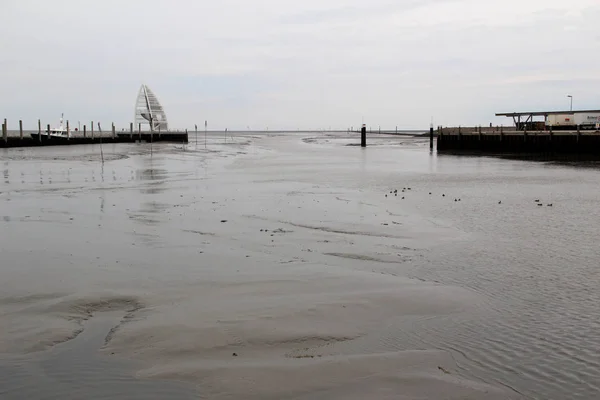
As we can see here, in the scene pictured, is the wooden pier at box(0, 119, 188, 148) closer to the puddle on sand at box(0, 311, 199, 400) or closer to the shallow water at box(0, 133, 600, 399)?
the shallow water at box(0, 133, 600, 399)

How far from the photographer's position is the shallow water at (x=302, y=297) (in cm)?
564

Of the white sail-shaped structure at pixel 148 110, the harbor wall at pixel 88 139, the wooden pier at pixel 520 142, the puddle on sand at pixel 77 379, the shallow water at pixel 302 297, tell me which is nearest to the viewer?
the puddle on sand at pixel 77 379

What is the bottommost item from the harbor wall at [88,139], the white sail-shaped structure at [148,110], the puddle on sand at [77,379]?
the puddle on sand at [77,379]

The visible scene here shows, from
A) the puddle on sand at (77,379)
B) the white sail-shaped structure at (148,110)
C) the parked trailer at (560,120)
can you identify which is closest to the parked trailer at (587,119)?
the parked trailer at (560,120)

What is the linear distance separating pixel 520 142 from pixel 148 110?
235ft

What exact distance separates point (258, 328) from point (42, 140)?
71.7 m

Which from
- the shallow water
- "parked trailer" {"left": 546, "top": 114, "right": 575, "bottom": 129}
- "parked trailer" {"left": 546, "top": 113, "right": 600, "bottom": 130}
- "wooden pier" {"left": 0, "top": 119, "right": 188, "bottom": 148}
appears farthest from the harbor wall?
the shallow water

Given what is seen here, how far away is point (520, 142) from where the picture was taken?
60.3m

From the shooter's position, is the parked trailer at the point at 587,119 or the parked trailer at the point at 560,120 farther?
the parked trailer at the point at 560,120

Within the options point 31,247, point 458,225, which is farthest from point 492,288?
point 31,247

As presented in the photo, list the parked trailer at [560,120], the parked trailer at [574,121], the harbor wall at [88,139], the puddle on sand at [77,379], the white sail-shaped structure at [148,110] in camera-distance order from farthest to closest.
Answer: the white sail-shaped structure at [148,110] → the harbor wall at [88,139] → the parked trailer at [560,120] → the parked trailer at [574,121] → the puddle on sand at [77,379]

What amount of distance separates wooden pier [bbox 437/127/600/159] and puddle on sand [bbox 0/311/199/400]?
51.5 metres

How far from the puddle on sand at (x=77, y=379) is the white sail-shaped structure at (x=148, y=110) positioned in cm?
10190

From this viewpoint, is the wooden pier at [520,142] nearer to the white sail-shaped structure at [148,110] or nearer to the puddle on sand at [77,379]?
the puddle on sand at [77,379]
